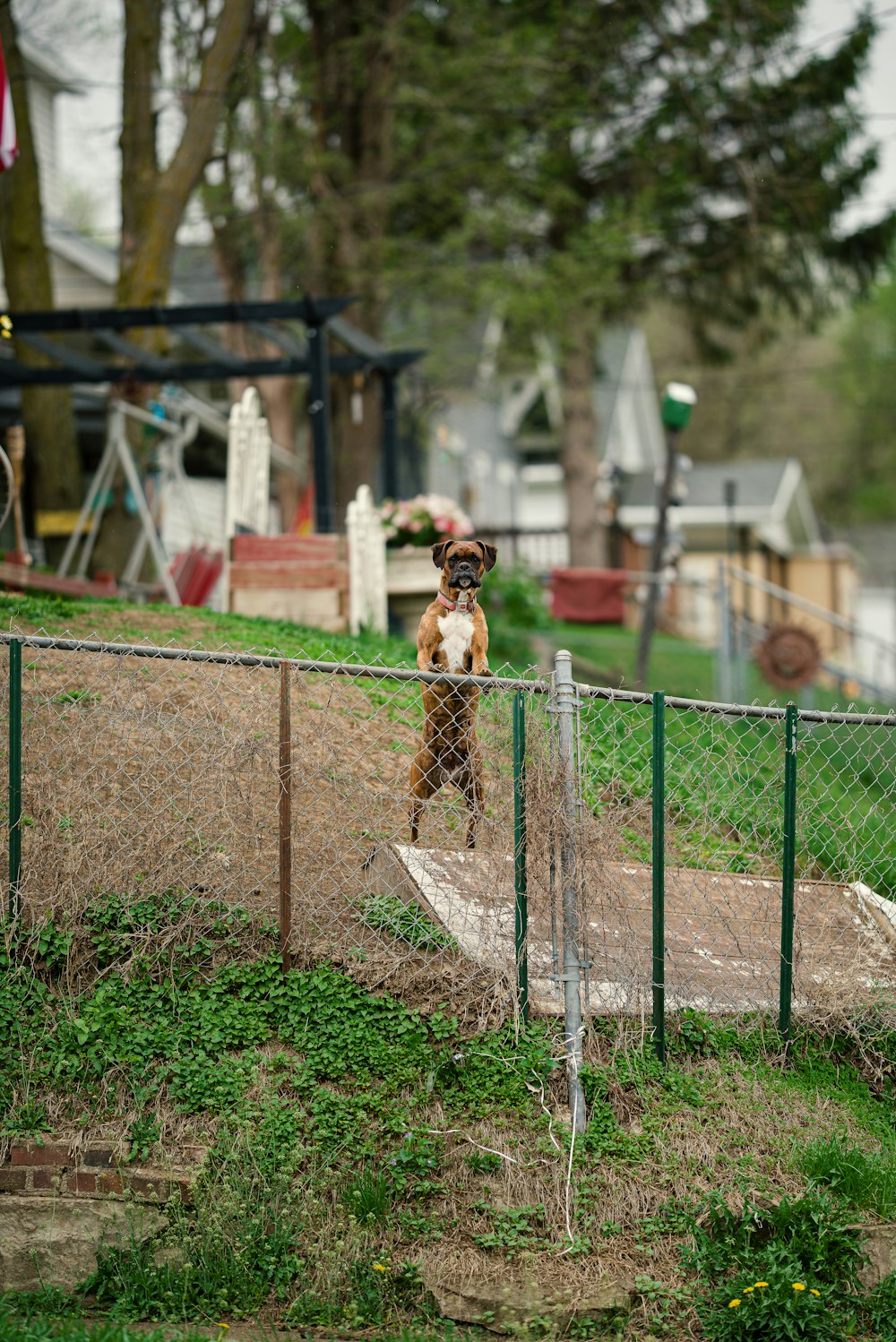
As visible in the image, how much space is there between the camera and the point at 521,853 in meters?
4.89

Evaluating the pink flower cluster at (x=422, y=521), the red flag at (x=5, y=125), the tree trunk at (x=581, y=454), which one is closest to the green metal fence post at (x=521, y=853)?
the pink flower cluster at (x=422, y=521)

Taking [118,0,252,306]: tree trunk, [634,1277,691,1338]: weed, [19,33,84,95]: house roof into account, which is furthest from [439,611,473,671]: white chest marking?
[19,33,84,95]: house roof

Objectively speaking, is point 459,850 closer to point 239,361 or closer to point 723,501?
point 239,361

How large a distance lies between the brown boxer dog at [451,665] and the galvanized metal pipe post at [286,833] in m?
0.49

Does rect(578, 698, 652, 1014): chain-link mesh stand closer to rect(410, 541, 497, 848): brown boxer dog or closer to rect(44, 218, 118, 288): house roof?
rect(410, 541, 497, 848): brown boxer dog

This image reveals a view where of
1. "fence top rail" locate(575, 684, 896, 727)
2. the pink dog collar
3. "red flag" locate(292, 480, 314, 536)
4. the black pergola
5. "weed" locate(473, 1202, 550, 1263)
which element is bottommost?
"weed" locate(473, 1202, 550, 1263)

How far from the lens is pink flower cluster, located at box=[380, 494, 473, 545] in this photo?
10.2 m

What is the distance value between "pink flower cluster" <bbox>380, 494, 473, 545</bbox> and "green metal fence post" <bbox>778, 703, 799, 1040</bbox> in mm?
5348

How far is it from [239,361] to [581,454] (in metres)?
11.8

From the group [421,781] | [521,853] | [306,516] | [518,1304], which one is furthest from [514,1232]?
[306,516]

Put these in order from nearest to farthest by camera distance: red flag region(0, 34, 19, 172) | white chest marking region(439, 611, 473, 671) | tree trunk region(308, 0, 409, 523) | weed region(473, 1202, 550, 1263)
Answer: weed region(473, 1202, 550, 1263), white chest marking region(439, 611, 473, 671), red flag region(0, 34, 19, 172), tree trunk region(308, 0, 409, 523)

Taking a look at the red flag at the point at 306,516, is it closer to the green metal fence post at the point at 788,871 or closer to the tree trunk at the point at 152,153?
the tree trunk at the point at 152,153

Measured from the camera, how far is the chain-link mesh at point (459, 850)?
16.2ft

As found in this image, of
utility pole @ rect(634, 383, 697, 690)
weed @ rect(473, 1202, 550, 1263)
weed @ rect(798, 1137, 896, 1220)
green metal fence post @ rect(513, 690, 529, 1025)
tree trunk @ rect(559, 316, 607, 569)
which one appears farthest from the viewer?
tree trunk @ rect(559, 316, 607, 569)
